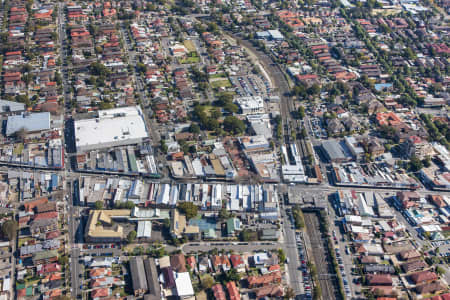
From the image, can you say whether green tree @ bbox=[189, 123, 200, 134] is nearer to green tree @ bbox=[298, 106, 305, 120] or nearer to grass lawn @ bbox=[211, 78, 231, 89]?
grass lawn @ bbox=[211, 78, 231, 89]

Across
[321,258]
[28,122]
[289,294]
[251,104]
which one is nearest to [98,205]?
[28,122]

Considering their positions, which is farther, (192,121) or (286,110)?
(286,110)

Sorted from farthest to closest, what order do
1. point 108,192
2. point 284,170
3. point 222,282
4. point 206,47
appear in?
1. point 206,47
2. point 284,170
3. point 108,192
4. point 222,282

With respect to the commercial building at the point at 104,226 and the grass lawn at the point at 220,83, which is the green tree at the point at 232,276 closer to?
the commercial building at the point at 104,226

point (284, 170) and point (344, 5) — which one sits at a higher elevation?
point (344, 5)

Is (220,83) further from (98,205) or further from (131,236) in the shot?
(131,236)

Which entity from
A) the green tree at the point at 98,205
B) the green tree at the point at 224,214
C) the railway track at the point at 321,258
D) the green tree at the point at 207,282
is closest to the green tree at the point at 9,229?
the green tree at the point at 98,205

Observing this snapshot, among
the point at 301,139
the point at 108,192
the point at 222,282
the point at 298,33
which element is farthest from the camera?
the point at 298,33

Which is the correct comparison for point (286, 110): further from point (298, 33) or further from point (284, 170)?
point (298, 33)

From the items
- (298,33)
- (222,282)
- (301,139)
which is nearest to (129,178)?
(222,282)
